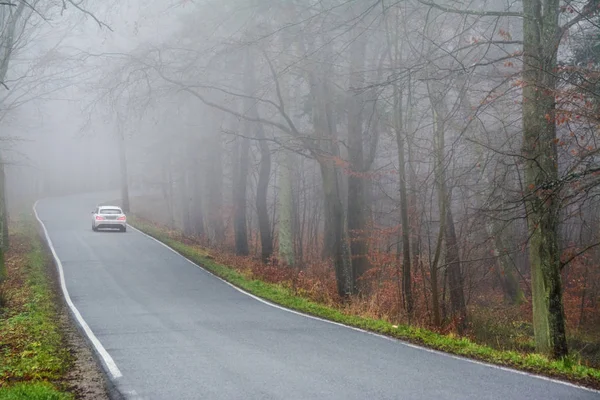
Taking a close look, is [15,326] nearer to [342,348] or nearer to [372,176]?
[342,348]

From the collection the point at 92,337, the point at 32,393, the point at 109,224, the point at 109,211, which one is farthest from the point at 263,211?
the point at 32,393

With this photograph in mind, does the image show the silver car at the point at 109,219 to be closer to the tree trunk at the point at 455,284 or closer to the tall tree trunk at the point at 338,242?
the tall tree trunk at the point at 338,242

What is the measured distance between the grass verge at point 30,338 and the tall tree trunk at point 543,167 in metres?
7.59

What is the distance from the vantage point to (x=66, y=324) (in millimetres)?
13602

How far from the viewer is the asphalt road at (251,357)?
771 centimetres

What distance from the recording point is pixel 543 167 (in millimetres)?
10602

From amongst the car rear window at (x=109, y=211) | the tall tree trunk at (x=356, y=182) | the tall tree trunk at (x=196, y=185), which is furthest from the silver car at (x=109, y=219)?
the tall tree trunk at (x=356, y=182)

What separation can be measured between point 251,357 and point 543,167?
570cm

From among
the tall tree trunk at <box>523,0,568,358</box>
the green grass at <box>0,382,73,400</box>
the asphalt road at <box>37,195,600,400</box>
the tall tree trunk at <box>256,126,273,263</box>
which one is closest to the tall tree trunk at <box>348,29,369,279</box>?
the asphalt road at <box>37,195,600,400</box>

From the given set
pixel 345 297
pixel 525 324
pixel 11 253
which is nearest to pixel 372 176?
pixel 345 297

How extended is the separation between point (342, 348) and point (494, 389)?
319cm

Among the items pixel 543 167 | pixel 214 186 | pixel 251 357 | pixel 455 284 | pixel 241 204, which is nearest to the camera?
pixel 251 357

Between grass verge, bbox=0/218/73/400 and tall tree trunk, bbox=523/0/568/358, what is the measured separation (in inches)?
299

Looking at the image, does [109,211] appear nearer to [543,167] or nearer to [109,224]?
[109,224]
